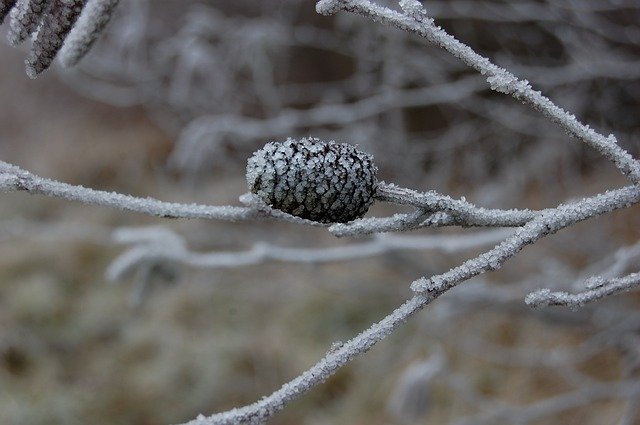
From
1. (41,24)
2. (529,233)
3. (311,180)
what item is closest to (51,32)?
(41,24)

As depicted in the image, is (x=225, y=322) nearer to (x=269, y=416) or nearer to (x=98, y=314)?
(x=98, y=314)

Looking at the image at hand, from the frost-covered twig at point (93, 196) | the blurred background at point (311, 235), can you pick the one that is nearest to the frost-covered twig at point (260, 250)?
the blurred background at point (311, 235)

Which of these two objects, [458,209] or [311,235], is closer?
[458,209]

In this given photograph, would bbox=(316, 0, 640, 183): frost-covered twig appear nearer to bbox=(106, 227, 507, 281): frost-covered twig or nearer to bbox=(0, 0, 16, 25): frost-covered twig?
bbox=(0, 0, 16, 25): frost-covered twig

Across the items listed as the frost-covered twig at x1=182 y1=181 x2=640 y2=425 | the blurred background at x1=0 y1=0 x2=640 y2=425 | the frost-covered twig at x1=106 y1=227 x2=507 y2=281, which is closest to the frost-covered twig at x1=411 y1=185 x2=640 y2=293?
the frost-covered twig at x1=182 y1=181 x2=640 y2=425

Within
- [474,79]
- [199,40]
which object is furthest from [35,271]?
[474,79]

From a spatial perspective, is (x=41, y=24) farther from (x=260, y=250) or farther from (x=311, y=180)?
(x=260, y=250)
